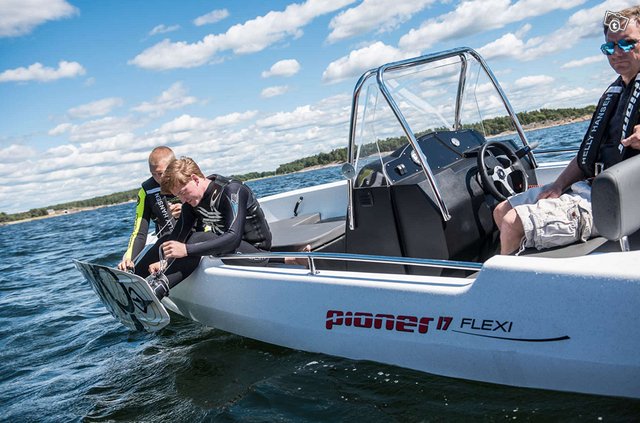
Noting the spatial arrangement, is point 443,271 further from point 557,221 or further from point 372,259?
point 557,221

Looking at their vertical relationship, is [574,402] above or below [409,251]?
below

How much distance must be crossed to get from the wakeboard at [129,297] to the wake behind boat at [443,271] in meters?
0.35

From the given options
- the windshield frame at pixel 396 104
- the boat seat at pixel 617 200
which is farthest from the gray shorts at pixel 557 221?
the windshield frame at pixel 396 104

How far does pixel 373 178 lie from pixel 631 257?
62.4 inches

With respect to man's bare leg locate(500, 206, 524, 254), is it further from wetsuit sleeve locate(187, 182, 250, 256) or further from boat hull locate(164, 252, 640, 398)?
wetsuit sleeve locate(187, 182, 250, 256)

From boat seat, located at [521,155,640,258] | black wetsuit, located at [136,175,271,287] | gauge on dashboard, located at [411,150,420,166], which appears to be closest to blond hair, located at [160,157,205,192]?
black wetsuit, located at [136,175,271,287]

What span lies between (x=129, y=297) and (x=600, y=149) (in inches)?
133

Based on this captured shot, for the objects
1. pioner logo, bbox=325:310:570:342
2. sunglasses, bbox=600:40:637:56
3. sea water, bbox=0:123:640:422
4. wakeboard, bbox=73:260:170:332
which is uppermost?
sunglasses, bbox=600:40:637:56

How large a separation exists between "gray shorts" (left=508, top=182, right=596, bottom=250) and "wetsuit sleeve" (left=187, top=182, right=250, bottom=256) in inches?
79.3

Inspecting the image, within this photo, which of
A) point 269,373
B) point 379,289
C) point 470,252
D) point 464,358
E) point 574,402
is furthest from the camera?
point 269,373

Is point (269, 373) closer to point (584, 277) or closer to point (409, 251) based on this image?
point (409, 251)

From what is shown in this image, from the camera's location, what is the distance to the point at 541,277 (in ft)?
7.89

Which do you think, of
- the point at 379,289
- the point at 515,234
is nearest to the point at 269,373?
the point at 379,289

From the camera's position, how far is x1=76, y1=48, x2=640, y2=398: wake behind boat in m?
2.33
